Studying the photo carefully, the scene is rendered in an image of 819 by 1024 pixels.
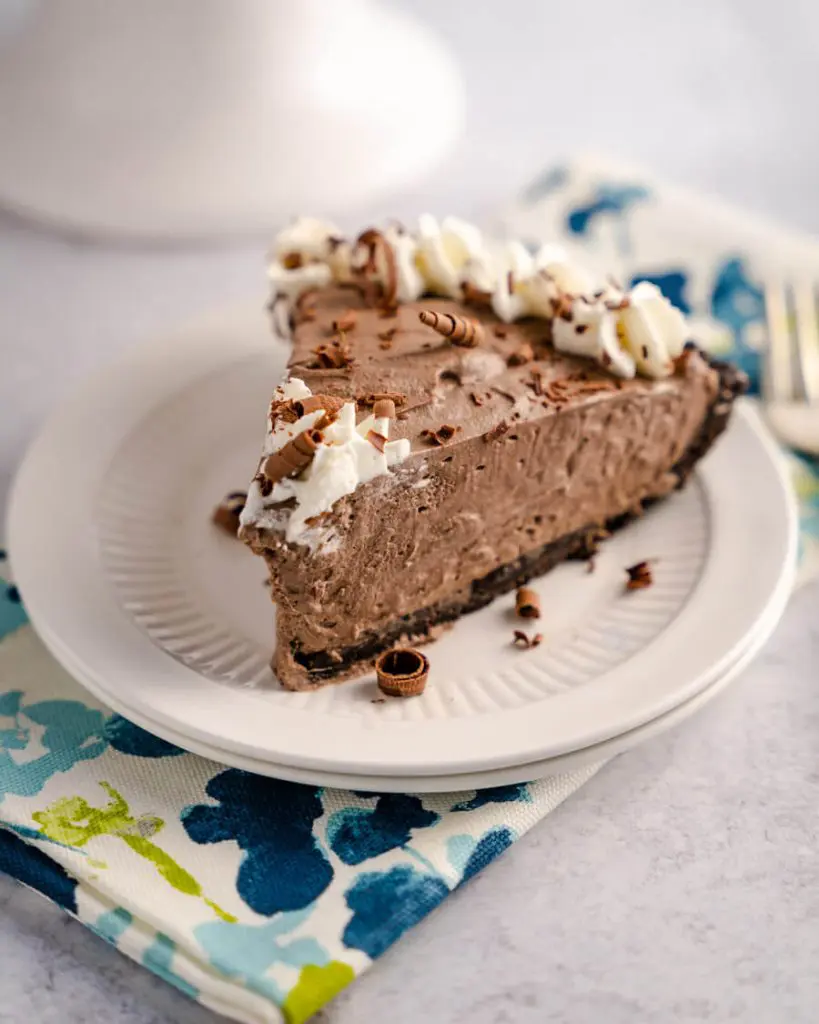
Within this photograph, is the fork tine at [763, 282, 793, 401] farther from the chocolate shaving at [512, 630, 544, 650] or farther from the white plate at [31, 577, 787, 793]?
the white plate at [31, 577, 787, 793]

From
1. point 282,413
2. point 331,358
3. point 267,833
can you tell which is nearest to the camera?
point 267,833

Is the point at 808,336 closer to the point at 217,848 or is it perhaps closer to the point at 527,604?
the point at 527,604

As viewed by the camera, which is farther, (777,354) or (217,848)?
(777,354)

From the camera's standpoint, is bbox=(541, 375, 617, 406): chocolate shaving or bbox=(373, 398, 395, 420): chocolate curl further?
bbox=(541, 375, 617, 406): chocolate shaving

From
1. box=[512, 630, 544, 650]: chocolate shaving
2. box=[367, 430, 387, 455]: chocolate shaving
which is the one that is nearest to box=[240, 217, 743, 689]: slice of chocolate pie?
box=[367, 430, 387, 455]: chocolate shaving

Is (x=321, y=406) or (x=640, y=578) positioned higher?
(x=321, y=406)

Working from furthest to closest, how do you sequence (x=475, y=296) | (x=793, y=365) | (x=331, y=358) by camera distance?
(x=793, y=365), (x=475, y=296), (x=331, y=358)

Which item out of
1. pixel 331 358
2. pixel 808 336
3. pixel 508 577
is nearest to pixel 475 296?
pixel 331 358

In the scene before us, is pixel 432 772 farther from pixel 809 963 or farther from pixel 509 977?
pixel 809 963

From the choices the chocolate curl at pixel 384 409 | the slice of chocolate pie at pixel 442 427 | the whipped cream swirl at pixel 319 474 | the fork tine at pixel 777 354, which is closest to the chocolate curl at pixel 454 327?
the slice of chocolate pie at pixel 442 427
